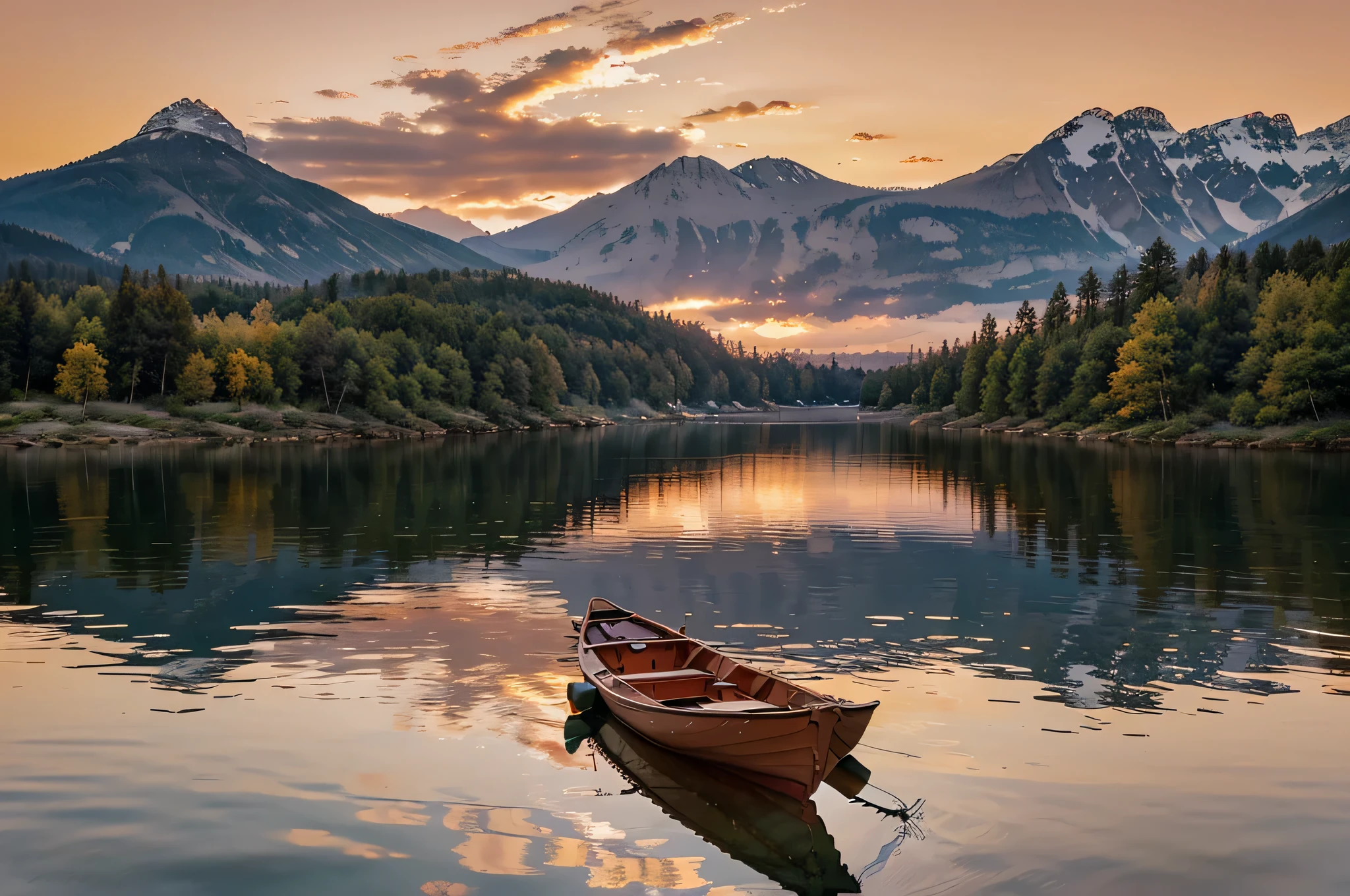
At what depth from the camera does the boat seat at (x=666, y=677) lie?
20688 mm

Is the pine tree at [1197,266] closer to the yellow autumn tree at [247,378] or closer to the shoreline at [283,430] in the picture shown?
the shoreline at [283,430]

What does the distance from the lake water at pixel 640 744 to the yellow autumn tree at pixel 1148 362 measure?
96.7m

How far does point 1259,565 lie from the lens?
3906 centimetres

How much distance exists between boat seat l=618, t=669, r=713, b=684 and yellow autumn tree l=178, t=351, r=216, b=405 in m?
157

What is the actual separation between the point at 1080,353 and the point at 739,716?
175 m

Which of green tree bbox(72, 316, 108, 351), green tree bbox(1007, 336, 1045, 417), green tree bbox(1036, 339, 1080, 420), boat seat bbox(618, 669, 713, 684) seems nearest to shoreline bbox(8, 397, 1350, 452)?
green tree bbox(1036, 339, 1080, 420)

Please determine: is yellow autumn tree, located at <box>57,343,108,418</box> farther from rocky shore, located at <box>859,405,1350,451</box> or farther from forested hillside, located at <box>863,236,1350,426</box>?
forested hillside, located at <box>863,236,1350,426</box>

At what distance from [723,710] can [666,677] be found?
3.43m

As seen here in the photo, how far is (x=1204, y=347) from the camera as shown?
141 metres

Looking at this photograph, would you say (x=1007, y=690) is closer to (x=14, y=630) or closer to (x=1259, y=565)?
(x=1259, y=565)

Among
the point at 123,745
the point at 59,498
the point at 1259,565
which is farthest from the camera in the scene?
the point at 59,498

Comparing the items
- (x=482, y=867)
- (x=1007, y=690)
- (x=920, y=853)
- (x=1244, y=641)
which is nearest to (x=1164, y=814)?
(x=920, y=853)

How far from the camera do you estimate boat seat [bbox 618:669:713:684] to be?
20.7 metres

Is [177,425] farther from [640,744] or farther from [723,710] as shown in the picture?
→ [723,710]
